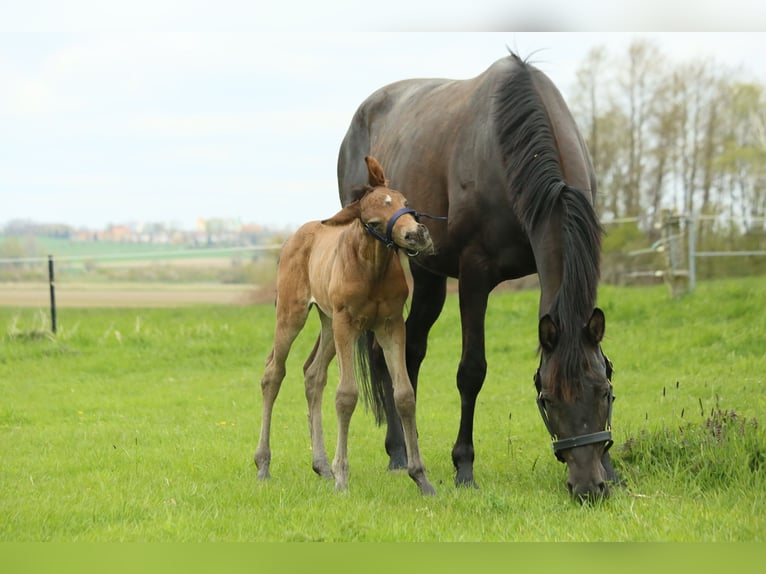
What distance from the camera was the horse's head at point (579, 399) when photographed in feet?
16.3

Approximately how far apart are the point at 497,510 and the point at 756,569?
2265 mm

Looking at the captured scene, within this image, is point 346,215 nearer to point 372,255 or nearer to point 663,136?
point 372,255

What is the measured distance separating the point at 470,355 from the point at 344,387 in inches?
37.6

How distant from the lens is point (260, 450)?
6.27m

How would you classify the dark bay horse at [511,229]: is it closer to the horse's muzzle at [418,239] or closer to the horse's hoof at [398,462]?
the horse's hoof at [398,462]

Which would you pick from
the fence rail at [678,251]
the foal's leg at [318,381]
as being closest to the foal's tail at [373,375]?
the foal's leg at [318,381]

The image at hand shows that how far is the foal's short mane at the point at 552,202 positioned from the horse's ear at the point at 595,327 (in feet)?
0.18

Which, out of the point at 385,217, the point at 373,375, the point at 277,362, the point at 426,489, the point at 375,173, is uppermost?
the point at 375,173

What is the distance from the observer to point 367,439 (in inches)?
323

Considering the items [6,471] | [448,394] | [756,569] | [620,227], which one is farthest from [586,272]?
[620,227]

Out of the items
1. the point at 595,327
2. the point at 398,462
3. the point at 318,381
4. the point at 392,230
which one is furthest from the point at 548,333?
the point at 398,462

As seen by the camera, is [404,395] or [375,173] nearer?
[375,173]

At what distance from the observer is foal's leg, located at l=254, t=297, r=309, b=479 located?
20.5 ft

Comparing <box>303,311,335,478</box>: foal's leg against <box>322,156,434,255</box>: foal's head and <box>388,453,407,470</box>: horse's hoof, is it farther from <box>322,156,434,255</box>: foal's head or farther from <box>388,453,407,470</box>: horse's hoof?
<box>322,156,434,255</box>: foal's head
